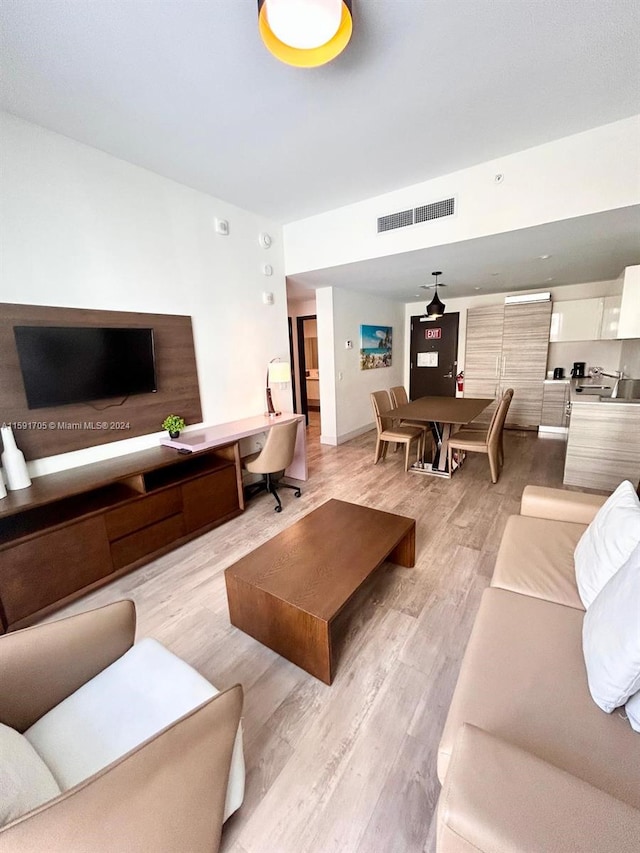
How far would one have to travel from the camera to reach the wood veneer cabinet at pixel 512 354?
5539 mm

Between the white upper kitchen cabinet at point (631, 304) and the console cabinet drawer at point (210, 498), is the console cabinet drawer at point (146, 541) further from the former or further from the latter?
the white upper kitchen cabinet at point (631, 304)

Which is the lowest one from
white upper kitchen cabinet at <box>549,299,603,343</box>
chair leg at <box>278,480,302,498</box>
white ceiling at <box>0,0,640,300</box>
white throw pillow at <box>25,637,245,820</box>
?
chair leg at <box>278,480,302,498</box>

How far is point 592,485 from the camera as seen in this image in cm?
349

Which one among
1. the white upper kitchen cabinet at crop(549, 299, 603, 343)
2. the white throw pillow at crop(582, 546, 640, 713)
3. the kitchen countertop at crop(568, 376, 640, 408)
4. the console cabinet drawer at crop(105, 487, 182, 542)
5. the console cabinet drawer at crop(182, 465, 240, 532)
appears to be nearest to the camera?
the white throw pillow at crop(582, 546, 640, 713)

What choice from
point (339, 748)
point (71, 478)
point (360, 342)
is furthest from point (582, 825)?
point (360, 342)

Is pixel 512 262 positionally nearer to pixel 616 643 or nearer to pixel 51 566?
pixel 616 643

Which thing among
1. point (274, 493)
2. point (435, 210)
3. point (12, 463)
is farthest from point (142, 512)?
point (435, 210)

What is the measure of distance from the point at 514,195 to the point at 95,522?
3.76 meters

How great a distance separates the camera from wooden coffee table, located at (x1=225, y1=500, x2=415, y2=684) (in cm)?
153

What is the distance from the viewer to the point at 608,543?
133 centimetres

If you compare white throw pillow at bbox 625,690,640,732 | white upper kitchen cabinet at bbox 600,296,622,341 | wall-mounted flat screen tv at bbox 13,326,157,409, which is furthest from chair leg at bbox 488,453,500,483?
wall-mounted flat screen tv at bbox 13,326,157,409

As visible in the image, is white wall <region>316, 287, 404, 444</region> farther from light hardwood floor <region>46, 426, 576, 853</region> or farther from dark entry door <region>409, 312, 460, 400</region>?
light hardwood floor <region>46, 426, 576, 853</region>

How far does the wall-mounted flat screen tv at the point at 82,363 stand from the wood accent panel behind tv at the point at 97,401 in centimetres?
7

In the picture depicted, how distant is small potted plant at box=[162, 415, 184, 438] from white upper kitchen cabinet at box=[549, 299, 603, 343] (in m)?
5.79
